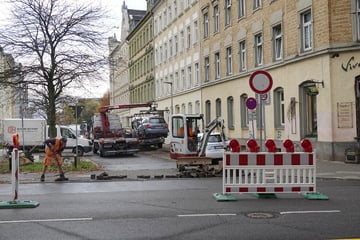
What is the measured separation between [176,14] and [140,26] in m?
20.5

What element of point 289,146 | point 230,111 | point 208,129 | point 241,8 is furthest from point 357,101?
point 230,111

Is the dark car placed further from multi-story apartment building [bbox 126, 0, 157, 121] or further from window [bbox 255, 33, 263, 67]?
multi-story apartment building [bbox 126, 0, 157, 121]

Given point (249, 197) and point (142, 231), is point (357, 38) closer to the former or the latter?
point (249, 197)

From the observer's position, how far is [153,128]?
37.3 meters

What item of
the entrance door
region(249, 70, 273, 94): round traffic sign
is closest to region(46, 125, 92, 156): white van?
the entrance door

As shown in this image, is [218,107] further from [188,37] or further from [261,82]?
[261,82]

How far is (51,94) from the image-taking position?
24922 millimetres

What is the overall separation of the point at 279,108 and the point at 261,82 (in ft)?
48.1

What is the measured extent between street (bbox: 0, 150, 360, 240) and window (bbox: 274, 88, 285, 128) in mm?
13801

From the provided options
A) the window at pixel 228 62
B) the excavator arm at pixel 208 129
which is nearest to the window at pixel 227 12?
the window at pixel 228 62

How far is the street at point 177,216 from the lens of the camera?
754 cm

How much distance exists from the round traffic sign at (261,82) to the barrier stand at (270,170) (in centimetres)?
238

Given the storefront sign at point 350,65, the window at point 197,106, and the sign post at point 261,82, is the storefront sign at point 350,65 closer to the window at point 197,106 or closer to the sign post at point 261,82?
the sign post at point 261,82

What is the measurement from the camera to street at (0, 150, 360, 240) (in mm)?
7539
